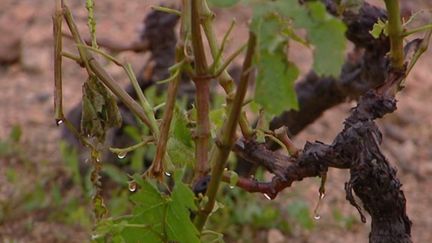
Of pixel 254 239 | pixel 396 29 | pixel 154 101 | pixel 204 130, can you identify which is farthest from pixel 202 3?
pixel 254 239

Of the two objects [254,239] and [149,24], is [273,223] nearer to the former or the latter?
[254,239]

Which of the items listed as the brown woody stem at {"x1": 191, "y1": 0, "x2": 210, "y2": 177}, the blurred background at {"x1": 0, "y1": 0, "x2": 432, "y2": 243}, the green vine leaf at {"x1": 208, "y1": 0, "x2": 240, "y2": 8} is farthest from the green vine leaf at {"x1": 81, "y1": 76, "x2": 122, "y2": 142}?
the blurred background at {"x1": 0, "y1": 0, "x2": 432, "y2": 243}

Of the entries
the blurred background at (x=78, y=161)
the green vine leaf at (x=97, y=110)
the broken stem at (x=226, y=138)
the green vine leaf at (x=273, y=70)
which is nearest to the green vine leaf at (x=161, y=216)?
the broken stem at (x=226, y=138)

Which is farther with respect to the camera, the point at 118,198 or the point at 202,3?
the point at 118,198

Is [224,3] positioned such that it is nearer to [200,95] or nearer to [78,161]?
[200,95]

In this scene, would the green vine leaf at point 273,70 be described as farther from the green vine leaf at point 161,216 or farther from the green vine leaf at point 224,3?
the green vine leaf at point 161,216

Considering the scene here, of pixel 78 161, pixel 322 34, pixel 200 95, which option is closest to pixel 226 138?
pixel 200 95

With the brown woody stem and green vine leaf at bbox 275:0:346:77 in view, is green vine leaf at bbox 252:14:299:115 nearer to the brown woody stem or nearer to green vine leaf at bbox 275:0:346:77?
green vine leaf at bbox 275:0:346:77

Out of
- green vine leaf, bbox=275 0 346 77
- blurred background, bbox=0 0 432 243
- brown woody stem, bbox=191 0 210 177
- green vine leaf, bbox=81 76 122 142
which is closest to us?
green vine leaf, bbox=275 0 346 77
